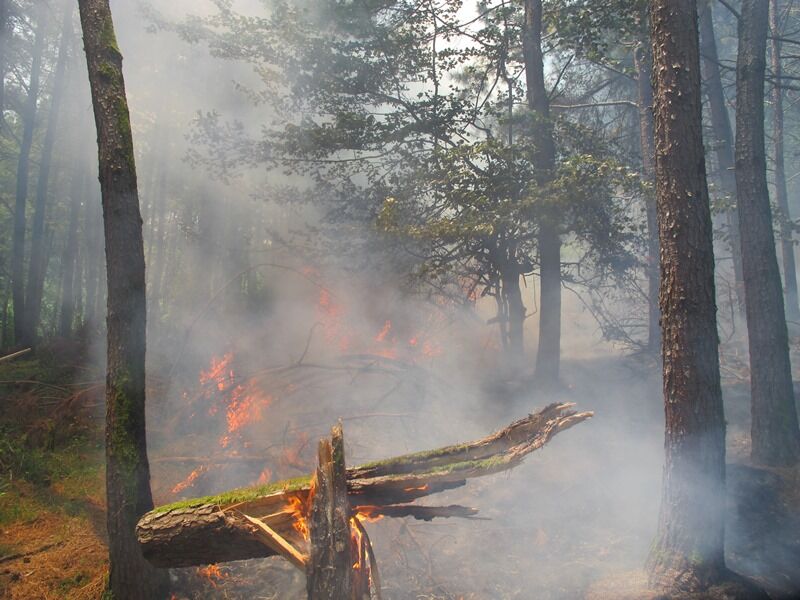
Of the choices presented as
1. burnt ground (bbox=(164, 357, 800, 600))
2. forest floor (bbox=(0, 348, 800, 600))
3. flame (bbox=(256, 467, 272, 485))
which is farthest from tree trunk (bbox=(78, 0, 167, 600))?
flame (bbox=(256, 467, 272, 485))

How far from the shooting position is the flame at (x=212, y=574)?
613 centimetres

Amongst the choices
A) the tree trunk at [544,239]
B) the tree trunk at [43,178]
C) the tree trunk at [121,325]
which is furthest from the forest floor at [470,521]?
the tree trunk at [43,178]

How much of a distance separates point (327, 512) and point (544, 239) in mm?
9261

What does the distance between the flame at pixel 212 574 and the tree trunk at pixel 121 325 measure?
560mm

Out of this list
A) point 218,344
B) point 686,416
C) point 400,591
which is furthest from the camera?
point 218,344

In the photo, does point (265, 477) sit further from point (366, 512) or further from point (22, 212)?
point (22, 212)

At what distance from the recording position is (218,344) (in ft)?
44.1

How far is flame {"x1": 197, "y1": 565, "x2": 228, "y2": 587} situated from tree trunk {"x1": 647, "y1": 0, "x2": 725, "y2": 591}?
5.10 metres

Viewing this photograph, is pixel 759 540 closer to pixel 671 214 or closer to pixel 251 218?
pixel 671 214

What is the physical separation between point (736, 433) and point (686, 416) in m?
5.84

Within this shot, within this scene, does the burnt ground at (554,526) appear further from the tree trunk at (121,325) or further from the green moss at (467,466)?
the green moss at (467,466)

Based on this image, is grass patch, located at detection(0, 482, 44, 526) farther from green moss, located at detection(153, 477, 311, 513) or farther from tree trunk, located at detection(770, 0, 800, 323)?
tree trunk, located at detection(770, 0, 800, 323)

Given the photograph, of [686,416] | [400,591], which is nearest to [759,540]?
[686,416]

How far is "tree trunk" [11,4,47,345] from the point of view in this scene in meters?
14.7
